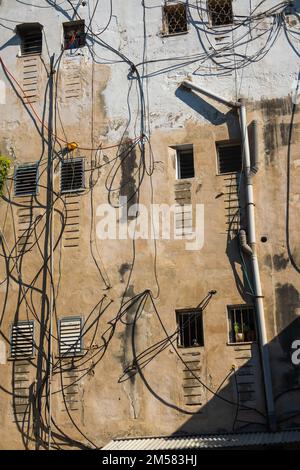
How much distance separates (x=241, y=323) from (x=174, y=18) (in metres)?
7.33

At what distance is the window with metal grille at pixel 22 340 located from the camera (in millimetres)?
15680

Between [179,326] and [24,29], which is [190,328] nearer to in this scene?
[179,326]

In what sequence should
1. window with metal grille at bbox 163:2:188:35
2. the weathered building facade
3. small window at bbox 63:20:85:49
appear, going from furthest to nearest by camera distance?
1. small window at bbox 63:20:85:49
2. window with metal grille at bbox 163:2:188:35
3. the weathered building facade

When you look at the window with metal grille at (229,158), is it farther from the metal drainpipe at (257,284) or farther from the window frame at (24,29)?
the window frame at (24,29)

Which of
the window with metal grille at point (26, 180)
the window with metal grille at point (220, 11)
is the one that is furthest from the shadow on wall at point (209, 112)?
the window with metal grille at point (26, 180)

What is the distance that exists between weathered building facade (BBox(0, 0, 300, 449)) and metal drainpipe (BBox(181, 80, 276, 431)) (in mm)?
41

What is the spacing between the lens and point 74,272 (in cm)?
1597

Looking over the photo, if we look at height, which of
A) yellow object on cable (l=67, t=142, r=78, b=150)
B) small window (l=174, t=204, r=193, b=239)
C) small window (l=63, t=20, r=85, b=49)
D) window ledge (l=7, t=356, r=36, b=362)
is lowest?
window ledge (l=7, t=356, r=36, b=362)

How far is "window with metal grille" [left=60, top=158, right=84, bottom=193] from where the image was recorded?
1658cm

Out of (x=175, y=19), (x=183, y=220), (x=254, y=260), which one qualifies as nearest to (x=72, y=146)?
(x=183, y=220)

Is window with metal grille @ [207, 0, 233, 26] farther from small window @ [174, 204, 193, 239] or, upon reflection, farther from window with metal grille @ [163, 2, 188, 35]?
small window @ [174, 204, 193, 239]

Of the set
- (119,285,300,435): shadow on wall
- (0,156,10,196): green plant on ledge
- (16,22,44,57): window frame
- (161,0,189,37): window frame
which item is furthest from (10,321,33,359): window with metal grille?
(161,0,189,37): window frame
